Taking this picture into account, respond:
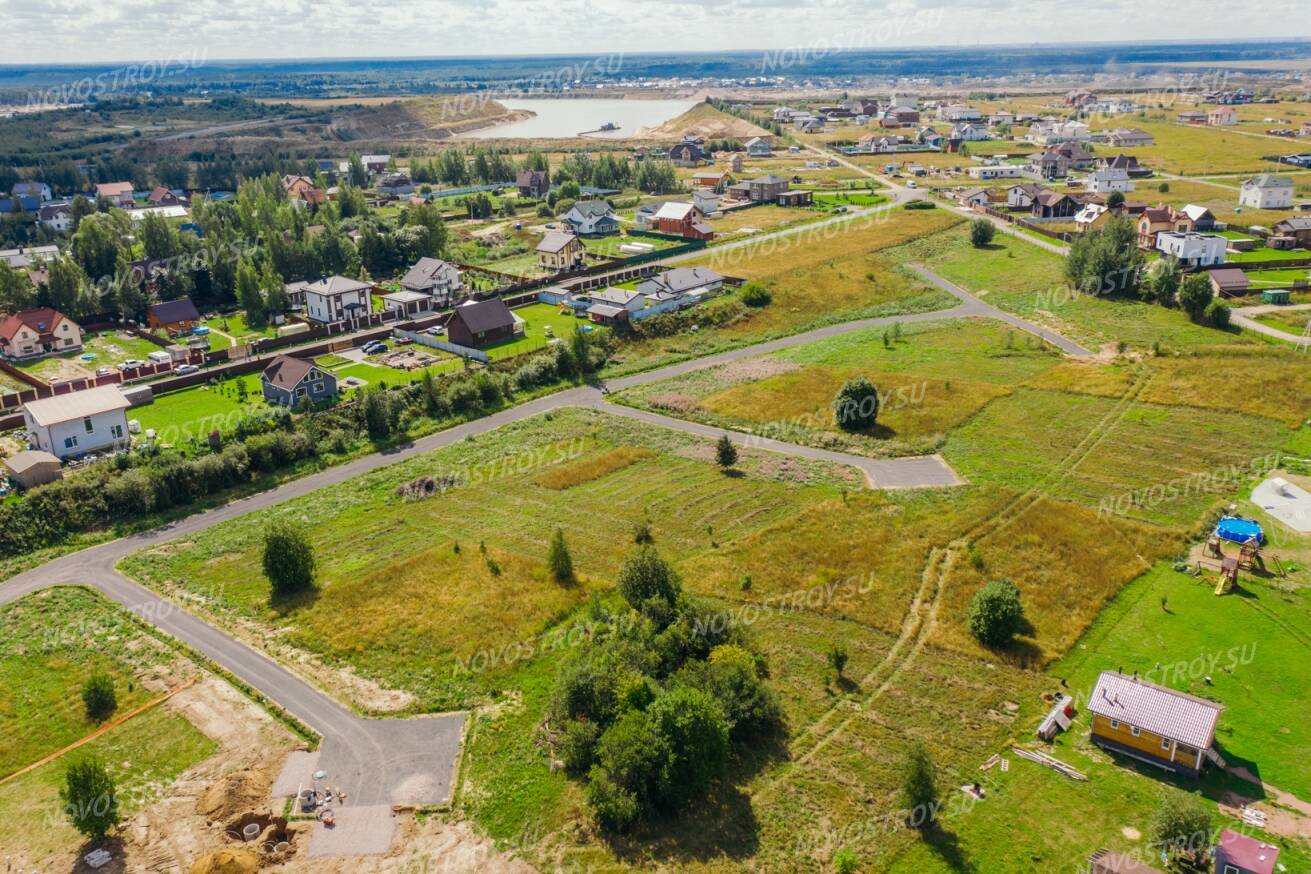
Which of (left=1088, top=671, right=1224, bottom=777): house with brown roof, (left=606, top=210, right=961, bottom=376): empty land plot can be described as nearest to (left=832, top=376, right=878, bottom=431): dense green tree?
(left=606, top=210, right=961, bottom=376): empty land plot

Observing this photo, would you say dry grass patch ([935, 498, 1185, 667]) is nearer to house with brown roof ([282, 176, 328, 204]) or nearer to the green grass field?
the green grass field

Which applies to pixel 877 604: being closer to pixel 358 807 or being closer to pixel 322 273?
pixel 358 807

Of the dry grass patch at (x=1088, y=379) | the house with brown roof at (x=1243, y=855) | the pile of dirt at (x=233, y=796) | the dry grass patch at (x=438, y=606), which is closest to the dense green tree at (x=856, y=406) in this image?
the dry grass patch at (x=1088, y=379)

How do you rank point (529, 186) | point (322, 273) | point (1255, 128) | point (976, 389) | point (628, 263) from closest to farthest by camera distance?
1. point (976, 389)
2. point (322, 273)
3. point (628, 263)
4. point (529, 186)
5. point (1255, 128)

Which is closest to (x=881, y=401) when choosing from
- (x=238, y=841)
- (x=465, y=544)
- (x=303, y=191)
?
(x=465, y=544)

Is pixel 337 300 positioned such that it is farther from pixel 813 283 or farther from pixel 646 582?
pixel 646 582

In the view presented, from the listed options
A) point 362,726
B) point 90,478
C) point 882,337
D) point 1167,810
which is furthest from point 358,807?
point 882,337
